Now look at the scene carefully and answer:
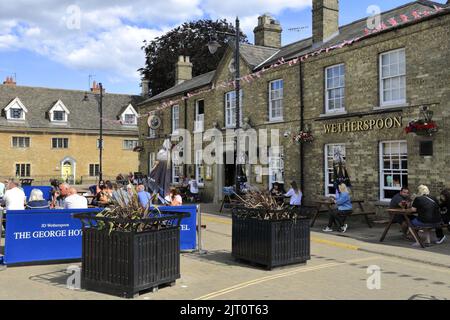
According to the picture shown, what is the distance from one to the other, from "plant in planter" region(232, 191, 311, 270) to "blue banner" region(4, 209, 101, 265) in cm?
325

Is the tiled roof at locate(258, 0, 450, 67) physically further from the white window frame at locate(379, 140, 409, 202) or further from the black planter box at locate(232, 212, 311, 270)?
the black planter box at locate(232, 212, 311, 270)

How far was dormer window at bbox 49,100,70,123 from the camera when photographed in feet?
156

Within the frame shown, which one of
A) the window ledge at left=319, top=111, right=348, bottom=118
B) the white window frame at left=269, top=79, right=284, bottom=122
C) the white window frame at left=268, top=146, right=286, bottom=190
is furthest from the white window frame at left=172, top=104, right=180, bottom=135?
the window ledge at left=319, top=111, right=348, bottom=118

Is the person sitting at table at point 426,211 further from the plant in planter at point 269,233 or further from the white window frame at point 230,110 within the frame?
the white window frame at point 230,110

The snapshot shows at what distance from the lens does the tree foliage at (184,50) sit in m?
41.9

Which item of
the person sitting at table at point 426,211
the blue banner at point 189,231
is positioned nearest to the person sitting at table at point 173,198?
the blue banner at point 189,231

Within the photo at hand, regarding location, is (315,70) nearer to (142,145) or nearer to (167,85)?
(142,145)

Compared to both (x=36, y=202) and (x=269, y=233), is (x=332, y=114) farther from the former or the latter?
(x=36, y=202)

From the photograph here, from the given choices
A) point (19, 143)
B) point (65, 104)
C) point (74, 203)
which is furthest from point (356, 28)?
point (65, 104)

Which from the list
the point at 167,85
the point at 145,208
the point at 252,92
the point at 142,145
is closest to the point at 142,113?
the point at 142,145

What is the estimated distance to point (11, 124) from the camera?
4466 cm

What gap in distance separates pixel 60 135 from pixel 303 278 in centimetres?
4413

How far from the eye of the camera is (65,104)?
A: 164ft
